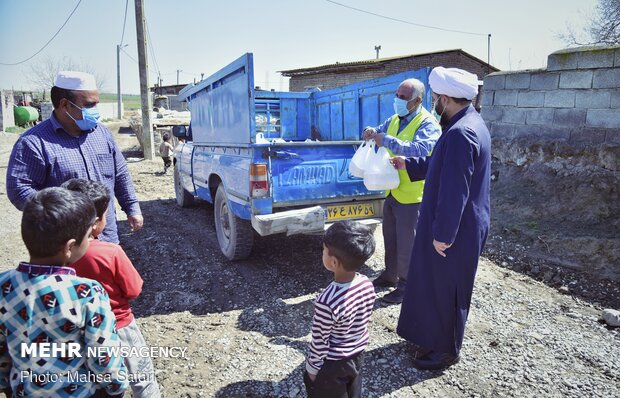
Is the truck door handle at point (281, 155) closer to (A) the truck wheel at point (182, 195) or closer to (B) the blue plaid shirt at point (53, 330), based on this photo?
(B) the blue plaid shirt at point (53, 330)

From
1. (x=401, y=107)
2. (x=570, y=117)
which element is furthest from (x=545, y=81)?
(x=401, y=107)

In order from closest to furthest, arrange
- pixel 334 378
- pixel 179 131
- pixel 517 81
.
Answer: pixel 334 378 < pixel 517 81 < pixel 179 131

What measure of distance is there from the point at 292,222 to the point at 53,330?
7.81ft

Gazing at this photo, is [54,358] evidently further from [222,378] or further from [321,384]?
[222,378]

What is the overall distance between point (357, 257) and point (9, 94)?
29157 mm

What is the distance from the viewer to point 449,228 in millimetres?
2355

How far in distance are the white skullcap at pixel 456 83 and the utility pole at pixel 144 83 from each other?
40.3 ft

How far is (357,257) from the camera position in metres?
1.86

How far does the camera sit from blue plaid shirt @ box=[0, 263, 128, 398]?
4.37 feet

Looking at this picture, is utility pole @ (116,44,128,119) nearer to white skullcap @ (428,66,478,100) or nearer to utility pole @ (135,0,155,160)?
utility pole @ (135,0,155,160)

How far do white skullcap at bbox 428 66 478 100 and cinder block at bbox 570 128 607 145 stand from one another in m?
3.58

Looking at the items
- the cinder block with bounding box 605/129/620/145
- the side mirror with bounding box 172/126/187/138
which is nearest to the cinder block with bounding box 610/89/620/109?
the cinder block with bounding box 605/129/620/145

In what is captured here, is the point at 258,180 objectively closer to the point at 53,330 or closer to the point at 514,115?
the point at 53,330

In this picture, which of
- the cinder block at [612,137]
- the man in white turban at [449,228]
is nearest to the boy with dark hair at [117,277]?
the man in white turban at [449,228]
